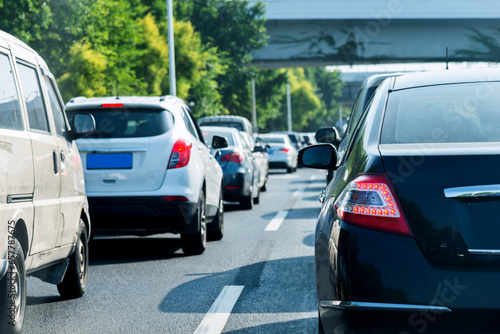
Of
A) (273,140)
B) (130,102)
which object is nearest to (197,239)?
(130,102)

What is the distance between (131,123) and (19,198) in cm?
431

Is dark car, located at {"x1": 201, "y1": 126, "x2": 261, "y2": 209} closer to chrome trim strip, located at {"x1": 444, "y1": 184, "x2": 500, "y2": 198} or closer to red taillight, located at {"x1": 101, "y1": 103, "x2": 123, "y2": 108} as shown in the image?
red taillight, located at {"x1": 101, "y1": 103, "x2": 123, "y2": 108}

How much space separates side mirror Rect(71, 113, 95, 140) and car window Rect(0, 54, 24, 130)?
154cm

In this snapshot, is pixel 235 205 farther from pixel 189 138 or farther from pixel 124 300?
pixel 124 300

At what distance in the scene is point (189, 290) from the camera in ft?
23.8

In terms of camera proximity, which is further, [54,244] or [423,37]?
[423,37]

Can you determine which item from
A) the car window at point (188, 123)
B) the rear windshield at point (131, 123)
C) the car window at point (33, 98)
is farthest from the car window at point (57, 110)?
the car window at point (188, 123)

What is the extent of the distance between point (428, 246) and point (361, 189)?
0.38m

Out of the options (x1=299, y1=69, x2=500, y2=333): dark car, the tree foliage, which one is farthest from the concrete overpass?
(x1=299, y1=69, x2=500, y2=333): dark car

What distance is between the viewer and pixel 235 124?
23.8 m

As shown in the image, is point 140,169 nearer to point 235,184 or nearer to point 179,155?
point 179,155

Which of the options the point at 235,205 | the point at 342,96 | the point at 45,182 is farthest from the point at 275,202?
the point at 342,96

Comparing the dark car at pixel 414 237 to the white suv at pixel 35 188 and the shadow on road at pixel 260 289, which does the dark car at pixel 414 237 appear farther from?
the shadow on road at pixel 260 289

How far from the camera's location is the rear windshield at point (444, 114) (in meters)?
3.91
